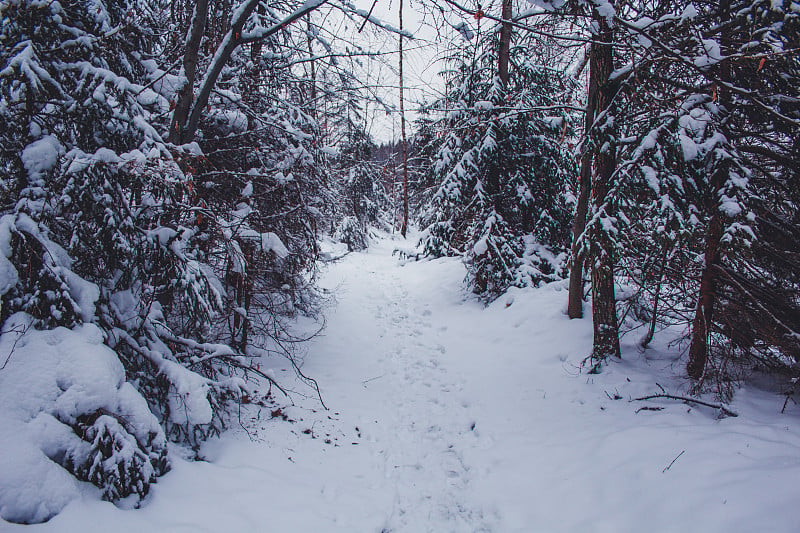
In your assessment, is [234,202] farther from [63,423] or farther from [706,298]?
[706,298]

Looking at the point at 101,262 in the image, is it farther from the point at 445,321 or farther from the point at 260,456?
the point at 445,321

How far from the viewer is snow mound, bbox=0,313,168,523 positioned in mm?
2230

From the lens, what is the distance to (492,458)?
4371 millimetres

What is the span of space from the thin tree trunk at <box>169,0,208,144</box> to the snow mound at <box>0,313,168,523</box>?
2715mm

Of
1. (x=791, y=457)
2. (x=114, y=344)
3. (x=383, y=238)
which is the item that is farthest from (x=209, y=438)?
(x=383, y=238)

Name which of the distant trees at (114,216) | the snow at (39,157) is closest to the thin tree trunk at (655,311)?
the distant trees at (114,216)

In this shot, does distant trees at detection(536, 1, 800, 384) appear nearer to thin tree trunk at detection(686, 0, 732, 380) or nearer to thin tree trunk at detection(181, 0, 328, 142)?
thin tree trunk at detection(686, 0, 732, 380)

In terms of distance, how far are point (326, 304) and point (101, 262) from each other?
20.6 feet

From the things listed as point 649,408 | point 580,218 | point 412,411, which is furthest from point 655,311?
point 412,411

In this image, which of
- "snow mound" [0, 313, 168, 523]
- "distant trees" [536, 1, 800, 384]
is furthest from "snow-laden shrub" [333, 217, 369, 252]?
"snow mound" [0, 313, 168, 523]

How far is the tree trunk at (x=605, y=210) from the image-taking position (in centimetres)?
512

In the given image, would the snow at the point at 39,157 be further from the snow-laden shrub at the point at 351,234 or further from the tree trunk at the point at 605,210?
the snow-laden shrub at the point at 351,234

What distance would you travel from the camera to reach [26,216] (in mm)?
2760

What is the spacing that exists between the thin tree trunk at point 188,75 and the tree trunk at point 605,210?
5337mm
